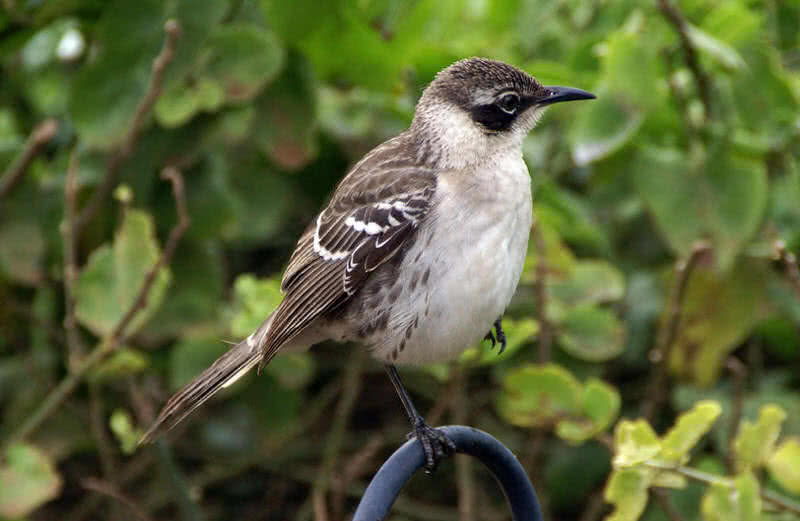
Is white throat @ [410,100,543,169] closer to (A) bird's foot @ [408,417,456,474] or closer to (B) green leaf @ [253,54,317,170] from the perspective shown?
(A) bird's foot @ [408,417,456,474]

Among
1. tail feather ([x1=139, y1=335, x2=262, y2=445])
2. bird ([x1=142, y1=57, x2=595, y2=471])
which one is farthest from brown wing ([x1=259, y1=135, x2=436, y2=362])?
tail feather ([x1=139, y1=335, x2=262, y2=445])

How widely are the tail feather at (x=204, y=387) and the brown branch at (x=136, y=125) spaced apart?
838 mm

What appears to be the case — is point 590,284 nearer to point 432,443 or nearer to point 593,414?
point 593,414

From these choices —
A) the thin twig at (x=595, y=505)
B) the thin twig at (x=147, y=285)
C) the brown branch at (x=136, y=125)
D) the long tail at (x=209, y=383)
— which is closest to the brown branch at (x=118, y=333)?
the thin twig at (x=147, y=285)

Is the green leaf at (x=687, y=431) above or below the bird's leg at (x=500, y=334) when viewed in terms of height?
above

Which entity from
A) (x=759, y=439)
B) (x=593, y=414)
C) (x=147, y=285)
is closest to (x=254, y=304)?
(x=147, y=285)

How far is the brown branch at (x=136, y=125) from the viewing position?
355cm

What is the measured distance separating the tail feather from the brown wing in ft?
0.35

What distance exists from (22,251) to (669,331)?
2160mm

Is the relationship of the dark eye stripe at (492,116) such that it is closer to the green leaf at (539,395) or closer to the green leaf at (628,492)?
the green leaf at (539,395)

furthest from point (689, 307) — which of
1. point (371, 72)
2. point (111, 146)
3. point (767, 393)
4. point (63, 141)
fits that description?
point (63, 141)

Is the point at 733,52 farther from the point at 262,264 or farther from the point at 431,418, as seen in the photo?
the point at 262,264

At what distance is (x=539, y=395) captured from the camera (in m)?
3.55

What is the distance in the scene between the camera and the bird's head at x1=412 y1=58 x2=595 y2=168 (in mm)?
3207
